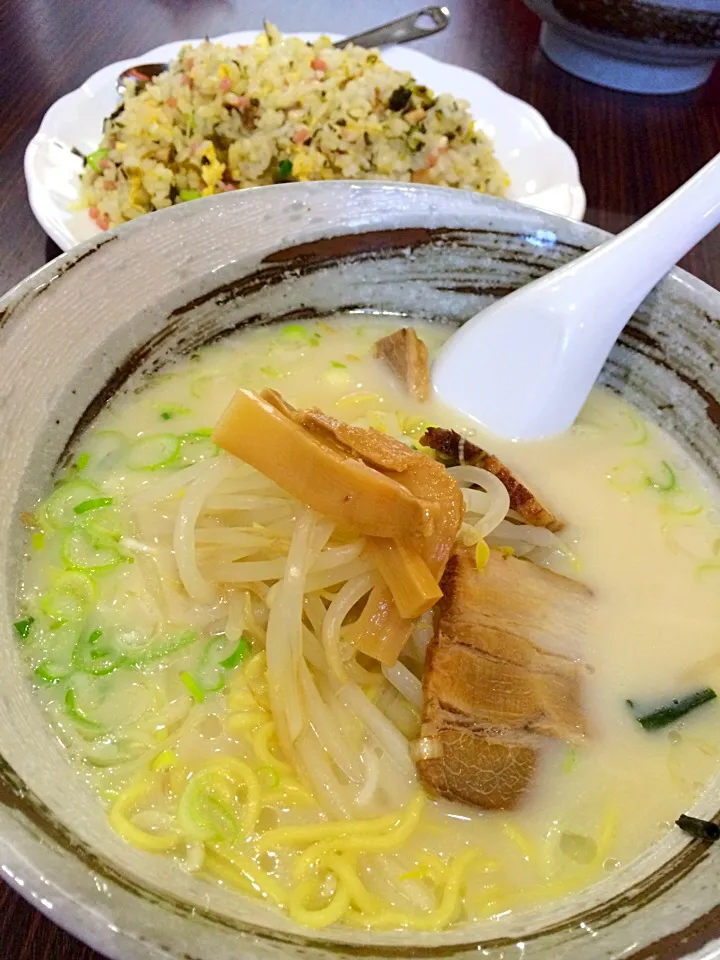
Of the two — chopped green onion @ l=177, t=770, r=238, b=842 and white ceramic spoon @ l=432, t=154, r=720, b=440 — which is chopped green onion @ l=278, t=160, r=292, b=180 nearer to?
white ceramic spoon @ l=432, t=154, r=720, b=440

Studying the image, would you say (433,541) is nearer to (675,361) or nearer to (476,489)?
(476,489)

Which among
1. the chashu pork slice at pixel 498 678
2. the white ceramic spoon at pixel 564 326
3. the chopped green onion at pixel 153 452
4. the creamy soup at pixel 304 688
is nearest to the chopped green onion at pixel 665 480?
the creamy soup at pixel 304 688

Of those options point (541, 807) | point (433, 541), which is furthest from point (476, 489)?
point (541, 807)

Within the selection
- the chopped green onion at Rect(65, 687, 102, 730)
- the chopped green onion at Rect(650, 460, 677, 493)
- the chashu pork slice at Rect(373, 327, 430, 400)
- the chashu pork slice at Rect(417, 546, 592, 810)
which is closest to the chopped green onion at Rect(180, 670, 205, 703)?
the chopped green onion at Rect(65, 687, 102, 730)

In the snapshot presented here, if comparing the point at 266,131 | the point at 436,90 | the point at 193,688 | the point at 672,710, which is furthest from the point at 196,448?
the point at 436,90

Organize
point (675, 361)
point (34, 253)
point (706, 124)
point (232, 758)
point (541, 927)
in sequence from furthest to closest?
point (706, 124)
point (34, 253)
point (675, 361)
point (232, 758)
point (541, 927)

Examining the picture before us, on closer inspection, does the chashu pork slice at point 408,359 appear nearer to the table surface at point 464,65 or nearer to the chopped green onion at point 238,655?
the chopped green onion at point 238,655
